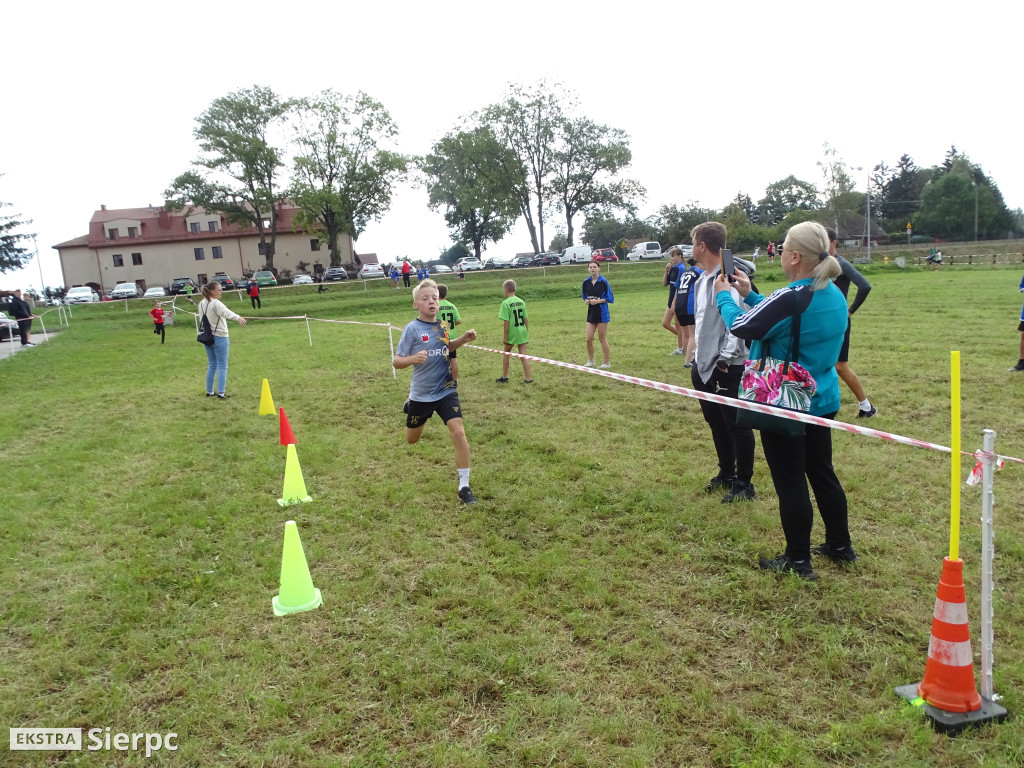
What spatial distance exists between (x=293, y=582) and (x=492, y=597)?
124 cm

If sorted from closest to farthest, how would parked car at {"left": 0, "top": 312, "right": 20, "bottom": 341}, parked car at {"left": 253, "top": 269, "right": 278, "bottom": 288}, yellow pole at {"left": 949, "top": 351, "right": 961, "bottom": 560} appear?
yellow pole at {"left": 949, "top": 351, "right": 961, "bottom": 560}, parked car at {"left": 0, "top": 312, "right": 20, "bottom": 341}, parked car at {"left": 253, "top": 269, "right": 278, "bottom": 288}

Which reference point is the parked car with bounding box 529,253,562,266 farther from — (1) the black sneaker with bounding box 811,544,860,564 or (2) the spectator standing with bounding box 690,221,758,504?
(1) the black sneaker with bounding box 811,544,860,564

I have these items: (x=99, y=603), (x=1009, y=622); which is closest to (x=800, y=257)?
(x=1009, y=622)

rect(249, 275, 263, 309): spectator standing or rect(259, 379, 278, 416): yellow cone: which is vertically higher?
rect(249, 275, 263, 309): spectator standing

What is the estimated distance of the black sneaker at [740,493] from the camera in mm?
5133

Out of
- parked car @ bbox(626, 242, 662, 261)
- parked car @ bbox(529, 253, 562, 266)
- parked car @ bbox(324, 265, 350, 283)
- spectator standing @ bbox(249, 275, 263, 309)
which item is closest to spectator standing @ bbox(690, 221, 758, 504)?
spectator standing @ bbox(249, 275, 263, 309)

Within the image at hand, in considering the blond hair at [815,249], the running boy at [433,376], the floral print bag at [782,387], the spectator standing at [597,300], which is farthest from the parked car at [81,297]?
the blond hair at [815,249]

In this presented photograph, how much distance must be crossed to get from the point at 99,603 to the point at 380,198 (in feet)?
185

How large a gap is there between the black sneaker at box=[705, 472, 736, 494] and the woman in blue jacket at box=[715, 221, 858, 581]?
125cm

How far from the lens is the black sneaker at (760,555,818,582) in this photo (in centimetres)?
389

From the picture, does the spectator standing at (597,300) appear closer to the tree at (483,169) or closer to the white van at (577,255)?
the white van at (577,255)

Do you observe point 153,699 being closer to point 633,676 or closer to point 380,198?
point 633,676

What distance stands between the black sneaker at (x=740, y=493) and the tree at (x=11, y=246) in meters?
67.2

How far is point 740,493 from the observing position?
520cm
